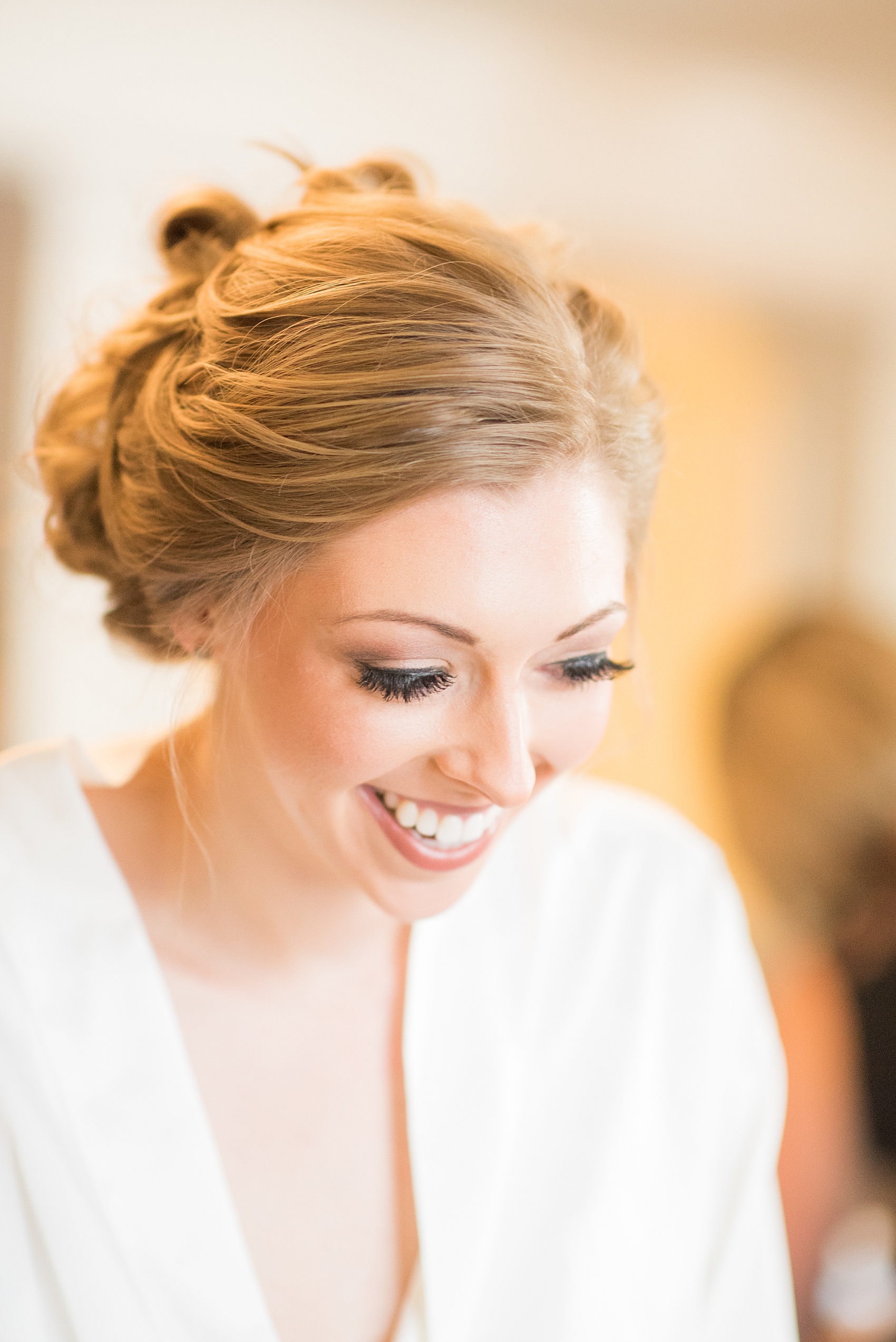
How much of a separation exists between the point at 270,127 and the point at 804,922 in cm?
197

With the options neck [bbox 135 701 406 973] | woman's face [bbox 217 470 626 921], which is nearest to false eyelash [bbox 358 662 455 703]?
woman's face [bbox 217 470 626 921]

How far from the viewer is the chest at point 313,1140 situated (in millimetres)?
1028

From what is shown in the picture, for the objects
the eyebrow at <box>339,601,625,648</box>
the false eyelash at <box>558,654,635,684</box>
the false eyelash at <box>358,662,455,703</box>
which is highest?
the eyebrow at <box>339,601,625,648</box>

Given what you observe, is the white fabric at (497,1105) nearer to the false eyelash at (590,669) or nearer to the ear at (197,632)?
the ear at (197,632)

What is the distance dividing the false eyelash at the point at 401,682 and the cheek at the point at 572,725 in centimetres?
11

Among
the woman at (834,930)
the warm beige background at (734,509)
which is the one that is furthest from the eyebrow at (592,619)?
the warm beige background at (734,509)

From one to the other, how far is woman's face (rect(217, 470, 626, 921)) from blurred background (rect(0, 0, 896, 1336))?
30 centimetres

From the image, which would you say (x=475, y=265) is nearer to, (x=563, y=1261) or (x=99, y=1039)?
(x=99, y=1039)

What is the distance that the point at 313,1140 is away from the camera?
1088mm

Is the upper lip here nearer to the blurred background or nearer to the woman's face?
the woman's face

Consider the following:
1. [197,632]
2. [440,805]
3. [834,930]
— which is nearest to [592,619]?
[440,805]

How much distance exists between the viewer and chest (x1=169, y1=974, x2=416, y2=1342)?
1.03 m

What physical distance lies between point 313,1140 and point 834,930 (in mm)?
1148

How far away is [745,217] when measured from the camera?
3.30m
